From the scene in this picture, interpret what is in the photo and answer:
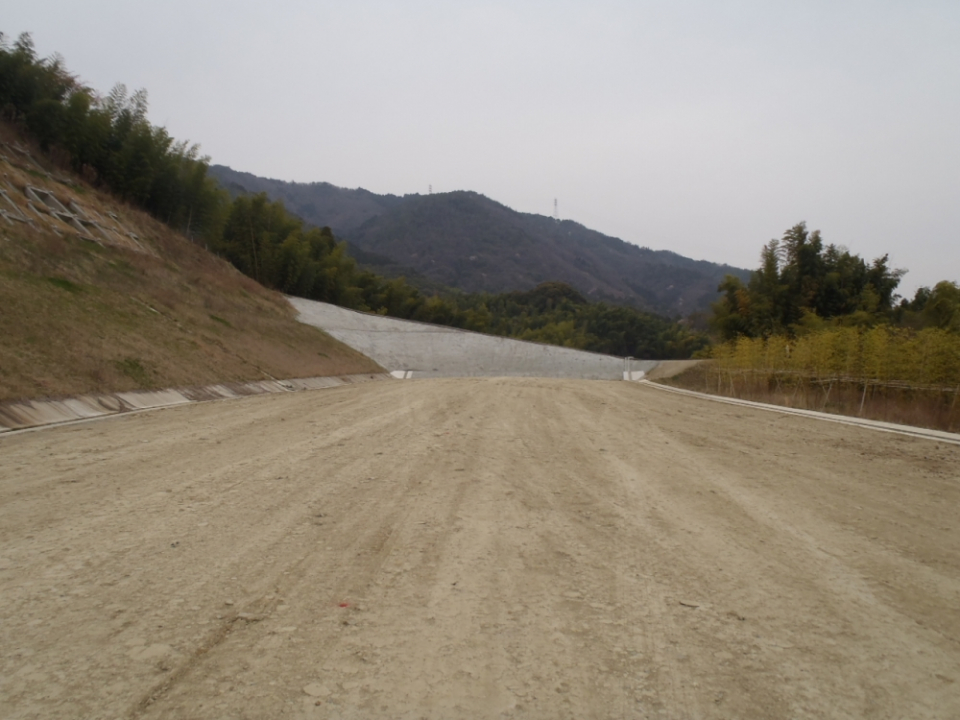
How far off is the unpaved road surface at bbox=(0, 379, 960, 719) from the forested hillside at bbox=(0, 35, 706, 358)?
30.8m

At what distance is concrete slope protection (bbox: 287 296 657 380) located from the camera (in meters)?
41.8

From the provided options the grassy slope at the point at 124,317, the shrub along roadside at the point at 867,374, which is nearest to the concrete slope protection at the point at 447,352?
the grassy slope at the point at 124,317

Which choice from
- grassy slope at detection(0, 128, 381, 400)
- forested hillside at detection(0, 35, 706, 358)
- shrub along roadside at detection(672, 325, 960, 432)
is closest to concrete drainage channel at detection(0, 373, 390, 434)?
grassy slope at detection(0, 128, 381, 400)

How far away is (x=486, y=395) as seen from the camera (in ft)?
57.2

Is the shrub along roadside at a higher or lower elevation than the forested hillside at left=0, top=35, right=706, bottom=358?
lower

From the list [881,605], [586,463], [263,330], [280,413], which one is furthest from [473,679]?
[263,330]

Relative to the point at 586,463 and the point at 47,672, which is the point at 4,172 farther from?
the point at 47,672

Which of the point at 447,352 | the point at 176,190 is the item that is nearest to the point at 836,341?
the point at 447,352

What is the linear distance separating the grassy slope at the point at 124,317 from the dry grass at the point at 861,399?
52.4 feet

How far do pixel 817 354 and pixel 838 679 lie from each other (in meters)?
17.5

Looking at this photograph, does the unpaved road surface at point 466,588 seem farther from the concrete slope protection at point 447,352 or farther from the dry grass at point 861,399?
the concrete slope protection at point 447,352

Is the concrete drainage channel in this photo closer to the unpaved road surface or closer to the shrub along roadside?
the unpaved road surface

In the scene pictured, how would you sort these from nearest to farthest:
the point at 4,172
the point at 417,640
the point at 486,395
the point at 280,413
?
the point at 417,640 → the point at 280,413 → the point at 486,395 → the point at 4,172

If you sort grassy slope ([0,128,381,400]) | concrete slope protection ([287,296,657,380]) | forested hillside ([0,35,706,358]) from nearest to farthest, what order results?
grassy slope ([0,128,381,400]) → forested hillside ([0,35,706,358]) → concrete slope protection ([287,296,657,380])
